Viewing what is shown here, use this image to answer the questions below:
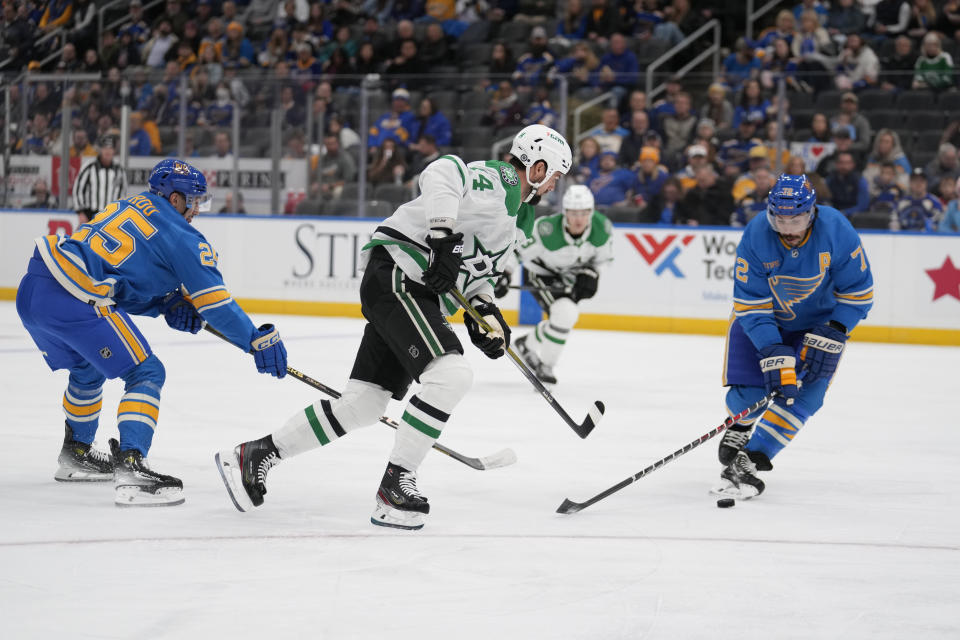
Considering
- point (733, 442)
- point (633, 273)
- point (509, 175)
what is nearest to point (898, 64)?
point (633, 273)

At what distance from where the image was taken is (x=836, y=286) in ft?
13.3

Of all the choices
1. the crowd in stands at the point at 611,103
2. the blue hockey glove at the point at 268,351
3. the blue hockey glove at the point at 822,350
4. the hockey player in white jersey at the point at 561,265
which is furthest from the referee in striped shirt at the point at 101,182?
the blue hockey glove at the point at 822,350

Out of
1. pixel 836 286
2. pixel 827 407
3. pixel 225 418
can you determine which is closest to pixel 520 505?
pixel 836 286

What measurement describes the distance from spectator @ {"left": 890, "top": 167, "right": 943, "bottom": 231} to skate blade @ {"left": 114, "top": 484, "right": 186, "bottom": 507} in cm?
741

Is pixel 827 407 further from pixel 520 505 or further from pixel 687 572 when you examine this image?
pixel 687 572

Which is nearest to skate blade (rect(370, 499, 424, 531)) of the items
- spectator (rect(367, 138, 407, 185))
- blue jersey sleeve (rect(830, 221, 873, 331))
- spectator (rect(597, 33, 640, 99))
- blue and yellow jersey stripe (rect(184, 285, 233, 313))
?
blue and yellow jersey stripe (rect(184, 285, 233, 313))

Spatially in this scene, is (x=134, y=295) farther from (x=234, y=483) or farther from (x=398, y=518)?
(x=398, y=518)

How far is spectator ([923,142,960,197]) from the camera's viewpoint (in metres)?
9.52

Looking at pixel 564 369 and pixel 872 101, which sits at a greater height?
pixel 872 101

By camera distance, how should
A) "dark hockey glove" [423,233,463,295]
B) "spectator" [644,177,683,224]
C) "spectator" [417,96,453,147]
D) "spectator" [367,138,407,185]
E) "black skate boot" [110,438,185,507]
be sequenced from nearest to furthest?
"dark hockey glove" [423,233,463,295], "black skate boot" [110,438,185,507], "spectator" [644,177,683,224], "spectator" [367,138,407,185], "spectator" [417,96,453,147]

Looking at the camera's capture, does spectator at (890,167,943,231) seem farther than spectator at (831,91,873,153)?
→ No

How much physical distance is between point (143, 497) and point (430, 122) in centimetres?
783

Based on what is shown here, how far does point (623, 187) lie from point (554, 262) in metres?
3.14

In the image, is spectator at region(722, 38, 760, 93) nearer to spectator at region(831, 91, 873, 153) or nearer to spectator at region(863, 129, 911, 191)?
spectator at region(831, 91, 873, 153)
